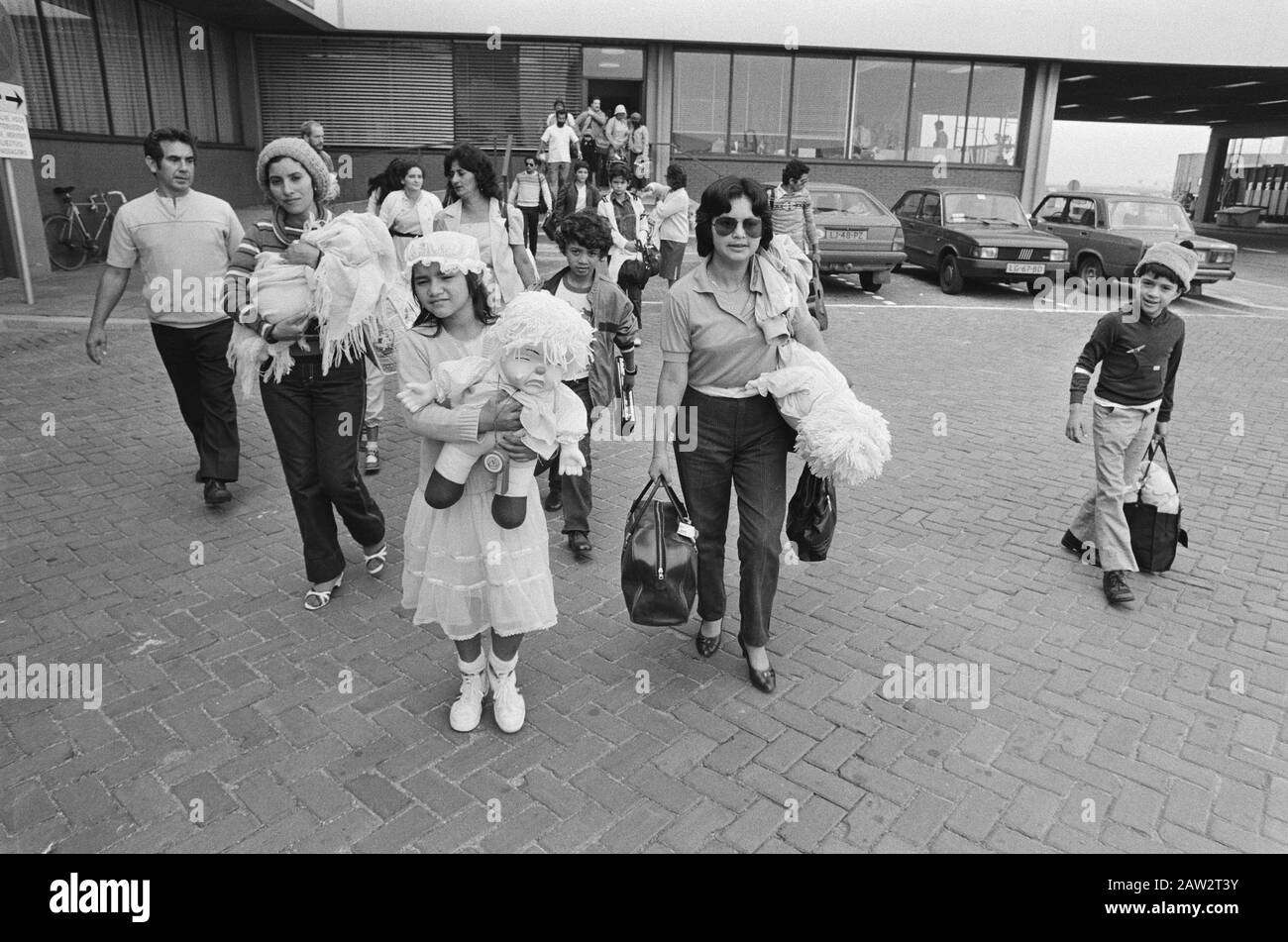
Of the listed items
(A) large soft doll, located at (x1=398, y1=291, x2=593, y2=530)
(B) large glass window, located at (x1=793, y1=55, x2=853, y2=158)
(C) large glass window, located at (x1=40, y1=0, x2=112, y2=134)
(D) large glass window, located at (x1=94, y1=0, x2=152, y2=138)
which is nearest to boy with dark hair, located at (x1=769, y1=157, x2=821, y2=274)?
(A) large soft doll, located at (x1=398, y1=291, x2=593, y2=530)

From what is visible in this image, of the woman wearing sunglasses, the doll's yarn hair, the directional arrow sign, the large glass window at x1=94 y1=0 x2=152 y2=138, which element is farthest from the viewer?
the large glass window at x1=94 y1=0 x2=152 y2=138

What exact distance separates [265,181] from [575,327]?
2.04m

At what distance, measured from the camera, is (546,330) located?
9.90 feet

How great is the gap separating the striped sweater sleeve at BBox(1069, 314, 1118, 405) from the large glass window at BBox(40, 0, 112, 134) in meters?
16.4

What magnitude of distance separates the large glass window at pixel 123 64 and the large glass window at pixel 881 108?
51.8ft

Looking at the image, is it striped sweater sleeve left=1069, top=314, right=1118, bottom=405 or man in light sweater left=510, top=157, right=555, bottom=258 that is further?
man in light sweater left=510, top=157, right=555, bottom=258

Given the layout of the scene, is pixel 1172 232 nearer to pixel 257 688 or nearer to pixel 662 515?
pixel 662 515

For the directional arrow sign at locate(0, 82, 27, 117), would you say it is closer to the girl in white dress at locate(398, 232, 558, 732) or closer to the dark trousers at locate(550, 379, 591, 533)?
the dark trousers at locate(550, 379, 591, 533)

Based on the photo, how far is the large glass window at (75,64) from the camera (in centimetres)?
1439

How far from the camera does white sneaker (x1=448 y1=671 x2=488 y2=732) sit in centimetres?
358

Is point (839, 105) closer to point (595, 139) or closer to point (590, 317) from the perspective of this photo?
point (595, 139)

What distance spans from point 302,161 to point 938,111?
2188 cm

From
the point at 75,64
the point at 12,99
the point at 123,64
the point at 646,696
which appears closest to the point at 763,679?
the point at 646,696

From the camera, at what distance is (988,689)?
3.98 metres
